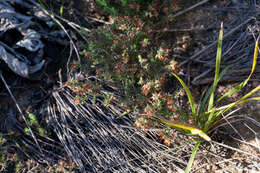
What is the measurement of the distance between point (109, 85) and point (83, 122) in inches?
23.1

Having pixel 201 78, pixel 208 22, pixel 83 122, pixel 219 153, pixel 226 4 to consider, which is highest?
pixel 226 4

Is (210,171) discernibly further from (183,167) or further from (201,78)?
(201,78)

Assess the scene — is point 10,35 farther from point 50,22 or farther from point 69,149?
point 69,149

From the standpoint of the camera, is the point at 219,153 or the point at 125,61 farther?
the point at 125,61

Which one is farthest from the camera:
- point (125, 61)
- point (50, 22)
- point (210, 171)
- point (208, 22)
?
point (50, 22)

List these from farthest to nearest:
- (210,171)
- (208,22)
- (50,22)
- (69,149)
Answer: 1. (50,22)
2. (208,22)
3. (69,149)
4. (210,171)

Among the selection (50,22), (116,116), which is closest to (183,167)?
(116,116)

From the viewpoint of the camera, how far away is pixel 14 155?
258cm

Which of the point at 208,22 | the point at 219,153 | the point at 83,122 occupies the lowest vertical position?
the point at 219,153

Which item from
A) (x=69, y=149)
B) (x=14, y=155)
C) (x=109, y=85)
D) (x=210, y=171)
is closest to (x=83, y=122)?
(x=69, y=149)

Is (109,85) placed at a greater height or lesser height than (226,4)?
lesser

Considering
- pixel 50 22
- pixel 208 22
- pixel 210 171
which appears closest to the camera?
pixel 210 171

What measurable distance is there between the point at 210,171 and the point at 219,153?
213mm

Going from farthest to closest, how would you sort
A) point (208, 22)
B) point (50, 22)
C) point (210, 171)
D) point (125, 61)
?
1. point (50, 22)
2. point (208, 22)
3. point (125, 61)
4. point (210, 171)
